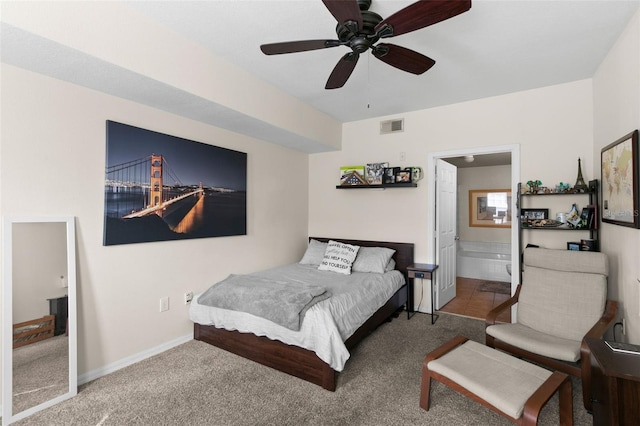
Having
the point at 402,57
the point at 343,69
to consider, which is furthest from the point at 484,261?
the point at 343,69

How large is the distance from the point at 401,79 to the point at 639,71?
172 cm

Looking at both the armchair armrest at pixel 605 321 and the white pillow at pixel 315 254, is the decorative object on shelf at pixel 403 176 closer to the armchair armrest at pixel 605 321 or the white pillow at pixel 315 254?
the white pillow at pixel 315 254

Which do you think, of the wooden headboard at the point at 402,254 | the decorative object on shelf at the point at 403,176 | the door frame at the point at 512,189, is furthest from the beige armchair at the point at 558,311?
the decorative object on shelf at the point at 403,176

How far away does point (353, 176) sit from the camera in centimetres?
432

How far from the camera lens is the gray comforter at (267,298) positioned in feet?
8.09

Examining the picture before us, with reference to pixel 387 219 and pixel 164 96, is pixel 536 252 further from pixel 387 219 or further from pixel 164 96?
pixel 164 96

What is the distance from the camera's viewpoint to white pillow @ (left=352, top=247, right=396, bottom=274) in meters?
3.81

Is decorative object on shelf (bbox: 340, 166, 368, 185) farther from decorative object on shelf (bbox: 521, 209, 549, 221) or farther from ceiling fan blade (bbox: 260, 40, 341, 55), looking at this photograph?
ceiling fan blade (bbox: 260, 40, 341, 55)

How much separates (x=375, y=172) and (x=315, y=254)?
1.40 m

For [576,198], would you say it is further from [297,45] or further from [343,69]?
[297,45]

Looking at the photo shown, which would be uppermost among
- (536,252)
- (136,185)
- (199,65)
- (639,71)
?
(199,65)

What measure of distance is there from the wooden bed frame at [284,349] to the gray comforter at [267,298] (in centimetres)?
24

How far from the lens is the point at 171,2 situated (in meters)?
1.97

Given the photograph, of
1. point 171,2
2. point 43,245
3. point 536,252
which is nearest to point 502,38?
point 536,252
